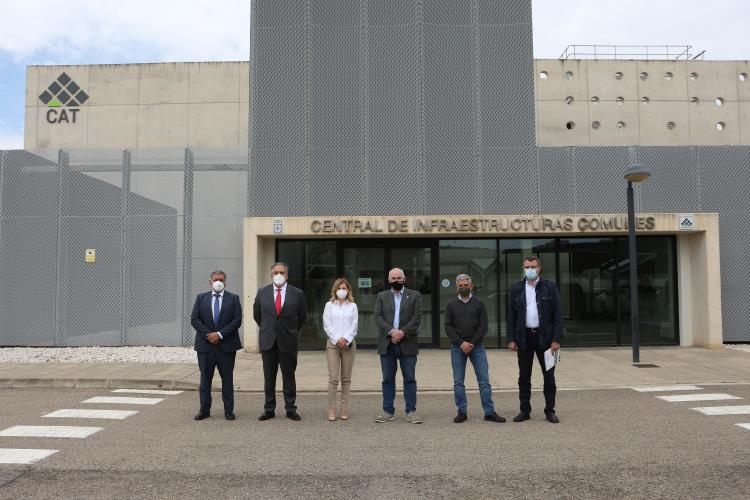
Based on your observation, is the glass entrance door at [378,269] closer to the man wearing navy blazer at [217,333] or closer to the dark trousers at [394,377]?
the man wearing navy blazer at [217,333]

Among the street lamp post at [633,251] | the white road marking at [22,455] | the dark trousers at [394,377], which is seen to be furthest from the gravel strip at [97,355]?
the street lamp post at [633,251]

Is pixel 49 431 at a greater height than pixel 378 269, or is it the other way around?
pixel 378 269

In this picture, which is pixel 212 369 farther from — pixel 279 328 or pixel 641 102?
pixel 641 102

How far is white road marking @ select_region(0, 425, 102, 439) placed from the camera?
6.46 m

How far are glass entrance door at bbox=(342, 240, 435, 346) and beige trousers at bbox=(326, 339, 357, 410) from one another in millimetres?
7177

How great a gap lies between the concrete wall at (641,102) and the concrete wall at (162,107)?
13.6m

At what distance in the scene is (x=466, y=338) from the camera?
7465mm

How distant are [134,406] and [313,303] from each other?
23.3 ft

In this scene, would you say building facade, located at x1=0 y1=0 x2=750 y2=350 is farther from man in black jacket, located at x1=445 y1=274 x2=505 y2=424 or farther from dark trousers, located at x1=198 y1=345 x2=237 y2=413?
man in black jacket, located at x1=445 y1=274 x2=505 y2=424

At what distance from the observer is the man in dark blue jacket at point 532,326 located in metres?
7.30

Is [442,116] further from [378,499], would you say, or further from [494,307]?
[378,499]

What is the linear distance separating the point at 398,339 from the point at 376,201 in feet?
24.4

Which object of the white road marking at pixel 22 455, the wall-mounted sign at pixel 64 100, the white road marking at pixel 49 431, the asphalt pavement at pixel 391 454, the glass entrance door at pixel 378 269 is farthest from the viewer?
the wall-mounted sign at pixel 64 100

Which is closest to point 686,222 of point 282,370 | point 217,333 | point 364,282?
point 364,282
